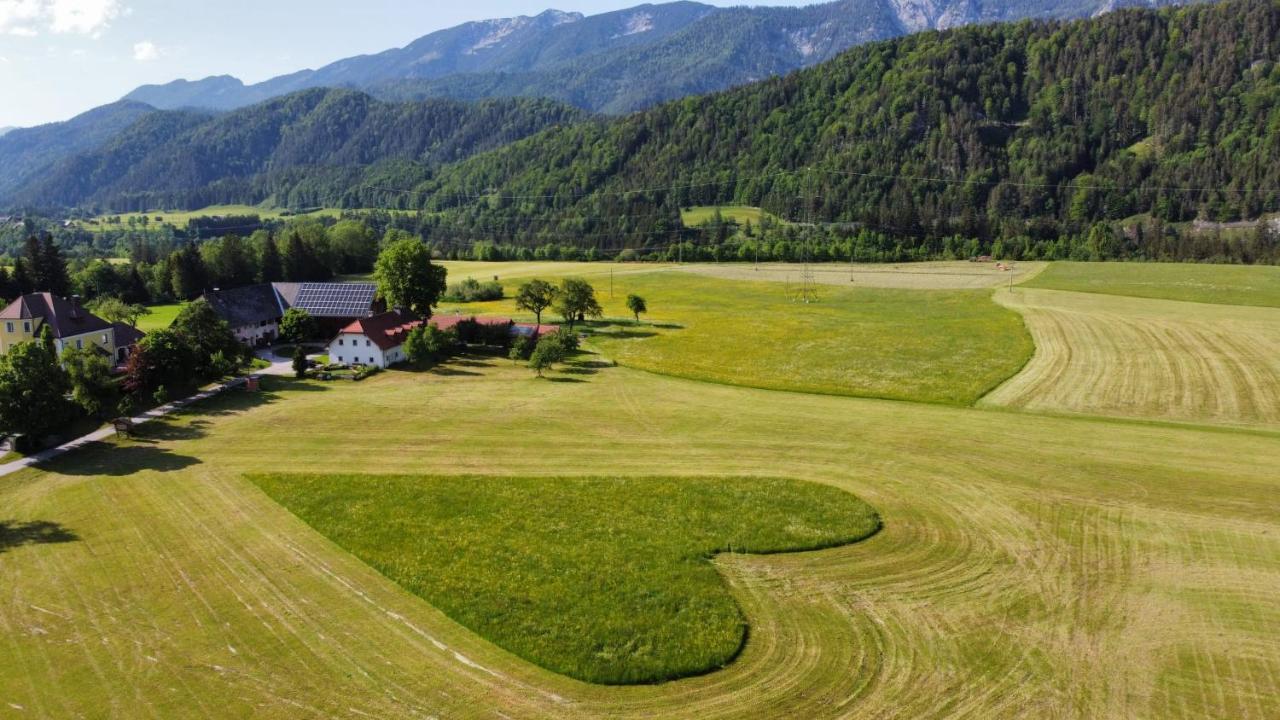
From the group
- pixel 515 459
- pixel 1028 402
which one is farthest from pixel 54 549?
pixel 1028 402

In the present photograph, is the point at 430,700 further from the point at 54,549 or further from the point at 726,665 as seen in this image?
the point at 54,549

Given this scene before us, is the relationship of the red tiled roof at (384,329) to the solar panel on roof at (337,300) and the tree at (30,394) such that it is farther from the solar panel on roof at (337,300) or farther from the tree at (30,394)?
the tree at (30,394)

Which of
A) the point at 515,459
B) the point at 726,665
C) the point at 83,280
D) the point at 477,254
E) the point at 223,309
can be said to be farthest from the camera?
the point at 477,254

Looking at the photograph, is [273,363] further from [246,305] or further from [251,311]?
[246,305]

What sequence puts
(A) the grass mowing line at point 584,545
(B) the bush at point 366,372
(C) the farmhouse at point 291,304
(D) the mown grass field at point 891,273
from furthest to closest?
(D) the mown grass field at point 891,273, (C) the farmhouse at point 291,304, (B) the bush at point 366,372, (A) the grass mowing line at point 584,545

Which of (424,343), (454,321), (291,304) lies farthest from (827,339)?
(291,304)

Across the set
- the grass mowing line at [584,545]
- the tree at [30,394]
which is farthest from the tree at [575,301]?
the tree at [30,394]

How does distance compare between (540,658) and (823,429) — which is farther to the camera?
(823,429)
